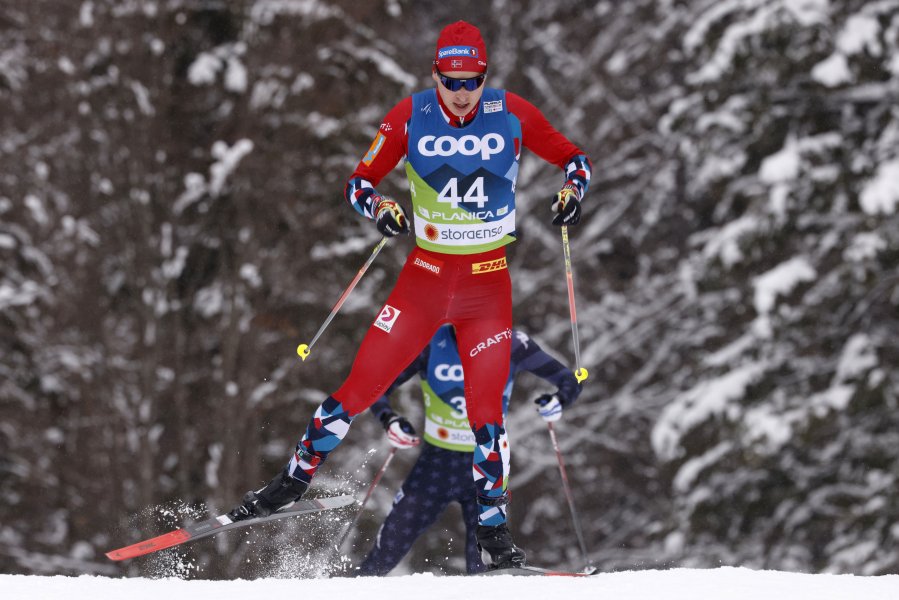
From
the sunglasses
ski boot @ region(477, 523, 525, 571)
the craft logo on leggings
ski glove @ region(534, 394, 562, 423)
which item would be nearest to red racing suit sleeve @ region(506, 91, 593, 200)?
the sunglasses

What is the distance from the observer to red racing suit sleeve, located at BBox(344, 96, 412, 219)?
226 inches

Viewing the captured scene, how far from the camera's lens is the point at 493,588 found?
5578 millimetres

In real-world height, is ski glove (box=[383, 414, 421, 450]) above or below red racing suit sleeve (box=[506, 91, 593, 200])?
below

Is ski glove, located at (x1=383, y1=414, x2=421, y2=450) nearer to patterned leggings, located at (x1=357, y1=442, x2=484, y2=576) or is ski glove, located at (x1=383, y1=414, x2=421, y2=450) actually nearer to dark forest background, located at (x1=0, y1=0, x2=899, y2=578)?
patterned leggings, located at (x1=357, y1=442, x2=484, y2=576)

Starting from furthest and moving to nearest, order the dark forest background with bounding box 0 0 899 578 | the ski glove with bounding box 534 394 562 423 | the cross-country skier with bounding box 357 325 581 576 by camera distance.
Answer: the dark forest background with bounding box 0 0 899 578 → the cross-country skier with bounding box 357 325 581 576 → the ski glove with bounding box 534 394 562 423

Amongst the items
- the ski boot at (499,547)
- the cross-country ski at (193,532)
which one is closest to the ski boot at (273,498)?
the cross-country ski at (193,532)

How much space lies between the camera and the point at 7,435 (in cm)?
1536

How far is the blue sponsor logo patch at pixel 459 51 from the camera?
5527 mm

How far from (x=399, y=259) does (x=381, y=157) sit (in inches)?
339

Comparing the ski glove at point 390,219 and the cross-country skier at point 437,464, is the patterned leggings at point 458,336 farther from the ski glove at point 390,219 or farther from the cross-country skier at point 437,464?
the cross-country skier at point 437,464

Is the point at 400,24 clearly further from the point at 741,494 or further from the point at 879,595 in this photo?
the point at 879,595

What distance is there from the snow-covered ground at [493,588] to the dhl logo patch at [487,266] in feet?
4.54

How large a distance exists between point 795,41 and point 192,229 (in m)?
6.77

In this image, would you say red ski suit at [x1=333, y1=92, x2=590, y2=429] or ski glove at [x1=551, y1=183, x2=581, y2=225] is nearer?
ski glove at [x1=551, y1=183, x2=581, y2=225]
